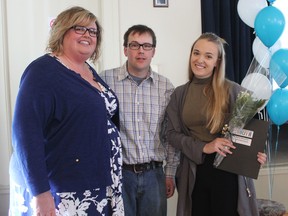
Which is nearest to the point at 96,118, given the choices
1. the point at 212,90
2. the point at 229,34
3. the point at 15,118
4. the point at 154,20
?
the point at 15,118

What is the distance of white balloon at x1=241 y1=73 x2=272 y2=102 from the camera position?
177cm

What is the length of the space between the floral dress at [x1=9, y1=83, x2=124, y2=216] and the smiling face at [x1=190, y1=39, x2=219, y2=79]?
1.77ft

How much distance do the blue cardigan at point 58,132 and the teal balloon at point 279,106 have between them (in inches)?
50.0

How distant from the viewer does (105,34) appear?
269cm

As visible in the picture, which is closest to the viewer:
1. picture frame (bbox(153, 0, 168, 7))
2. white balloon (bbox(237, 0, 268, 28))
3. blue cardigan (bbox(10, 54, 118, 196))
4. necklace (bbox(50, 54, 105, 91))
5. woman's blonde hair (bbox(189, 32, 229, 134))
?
blue cardigan (bbox(10, 54, 118, 196))

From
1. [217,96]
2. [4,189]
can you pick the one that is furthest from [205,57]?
[4,189]

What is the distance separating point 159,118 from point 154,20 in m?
1.10

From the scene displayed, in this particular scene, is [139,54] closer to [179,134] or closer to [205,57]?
[205,57]

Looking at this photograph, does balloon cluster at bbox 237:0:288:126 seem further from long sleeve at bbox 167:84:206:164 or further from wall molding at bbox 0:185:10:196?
wall molding at bbox 0:185:10:196

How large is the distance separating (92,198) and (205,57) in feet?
3.17

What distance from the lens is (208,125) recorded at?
1788 mm

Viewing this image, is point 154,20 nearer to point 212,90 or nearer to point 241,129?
point 212,90

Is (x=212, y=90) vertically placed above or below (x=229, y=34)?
below

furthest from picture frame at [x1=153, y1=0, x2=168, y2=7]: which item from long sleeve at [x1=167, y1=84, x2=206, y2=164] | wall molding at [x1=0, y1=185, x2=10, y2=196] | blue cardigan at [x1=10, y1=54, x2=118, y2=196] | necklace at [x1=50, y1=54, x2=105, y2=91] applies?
wall molding at [x1=0, y1=185, x2=10, y2=196]
